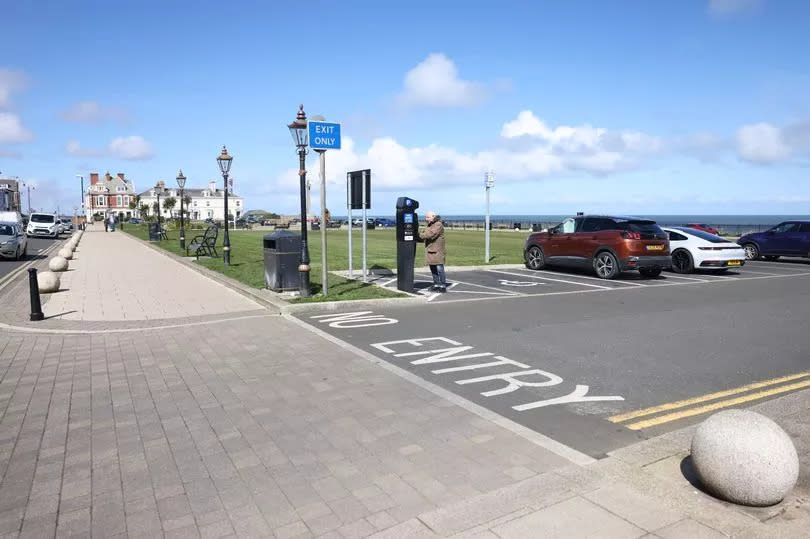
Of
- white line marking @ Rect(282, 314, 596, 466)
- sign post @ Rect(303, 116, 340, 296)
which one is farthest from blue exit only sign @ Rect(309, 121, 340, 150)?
white line marking @ Rect(282, 314, 596, 466)

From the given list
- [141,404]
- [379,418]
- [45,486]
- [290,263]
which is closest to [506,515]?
[379,418]

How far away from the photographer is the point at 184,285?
14.2 metres

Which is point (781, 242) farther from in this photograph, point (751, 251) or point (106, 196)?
point (106, 196)

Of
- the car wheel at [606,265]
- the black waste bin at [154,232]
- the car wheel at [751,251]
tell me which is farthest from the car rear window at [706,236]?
the black waste bin at [154,232]

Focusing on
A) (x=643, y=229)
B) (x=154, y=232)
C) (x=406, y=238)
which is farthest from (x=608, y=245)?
(x=154, y=232)

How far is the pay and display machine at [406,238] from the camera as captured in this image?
40.2 ft

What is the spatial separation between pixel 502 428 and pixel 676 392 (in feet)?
7.11

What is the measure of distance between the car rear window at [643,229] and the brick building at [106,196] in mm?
120946

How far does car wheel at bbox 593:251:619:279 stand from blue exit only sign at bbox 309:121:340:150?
8.25 meters

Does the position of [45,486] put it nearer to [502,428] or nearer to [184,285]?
[502,428]

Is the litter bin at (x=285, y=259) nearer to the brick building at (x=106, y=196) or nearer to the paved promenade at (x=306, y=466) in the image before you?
the paved promenade at (x=306, y=466)

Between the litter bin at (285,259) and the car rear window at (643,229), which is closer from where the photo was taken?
the litter bin at (285,259)

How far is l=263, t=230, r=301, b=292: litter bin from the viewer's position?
11773 mm

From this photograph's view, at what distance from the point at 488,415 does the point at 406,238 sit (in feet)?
24.8
